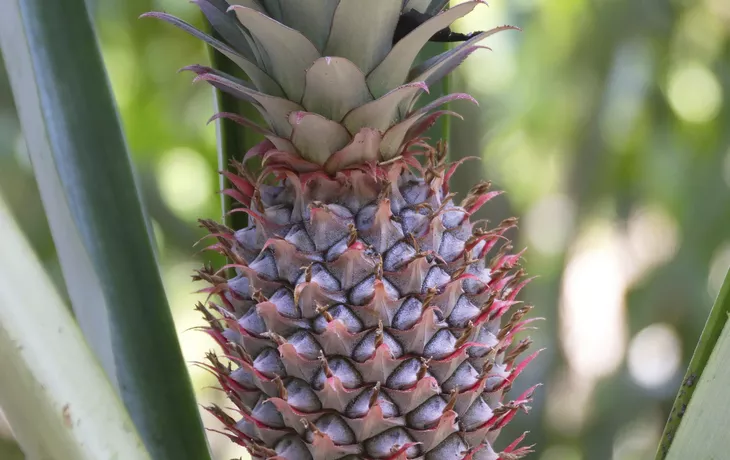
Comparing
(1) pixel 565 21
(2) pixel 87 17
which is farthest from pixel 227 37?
(1) pixel 565 21

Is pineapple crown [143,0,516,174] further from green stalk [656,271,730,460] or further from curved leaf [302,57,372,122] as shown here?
green stalk [656,271,730,460]

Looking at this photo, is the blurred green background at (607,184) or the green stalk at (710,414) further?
the blurred green background at (607,184)

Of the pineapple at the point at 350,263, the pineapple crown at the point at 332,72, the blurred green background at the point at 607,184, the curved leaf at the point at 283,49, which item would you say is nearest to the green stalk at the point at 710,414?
the pineapple at the point at 350,263

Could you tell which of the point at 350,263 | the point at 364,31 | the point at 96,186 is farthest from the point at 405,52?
the point at 96,186

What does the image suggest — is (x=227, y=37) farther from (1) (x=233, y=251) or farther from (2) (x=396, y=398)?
(2) (x=396, y=398)

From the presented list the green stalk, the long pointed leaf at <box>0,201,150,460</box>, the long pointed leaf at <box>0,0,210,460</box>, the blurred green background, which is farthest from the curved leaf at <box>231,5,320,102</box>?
the blurred green background

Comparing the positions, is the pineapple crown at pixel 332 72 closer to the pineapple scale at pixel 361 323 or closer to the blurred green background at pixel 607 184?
the pineapple scale at pixel 361 323

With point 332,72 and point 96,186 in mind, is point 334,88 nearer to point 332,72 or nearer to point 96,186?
point 332,72

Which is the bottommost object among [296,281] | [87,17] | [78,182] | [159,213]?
[296,281]
